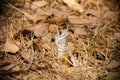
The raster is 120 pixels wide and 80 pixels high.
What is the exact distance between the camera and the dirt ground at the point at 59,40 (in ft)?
5.36

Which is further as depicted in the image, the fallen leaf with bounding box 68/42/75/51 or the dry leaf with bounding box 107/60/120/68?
the fallen leaf with bounding box 68/42/75/51

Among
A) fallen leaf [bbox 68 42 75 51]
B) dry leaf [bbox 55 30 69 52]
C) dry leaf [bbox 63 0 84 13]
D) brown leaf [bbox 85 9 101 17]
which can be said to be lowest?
fallen leaf [bbox 68 42 75 51]

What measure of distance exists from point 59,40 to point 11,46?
265 millimetres

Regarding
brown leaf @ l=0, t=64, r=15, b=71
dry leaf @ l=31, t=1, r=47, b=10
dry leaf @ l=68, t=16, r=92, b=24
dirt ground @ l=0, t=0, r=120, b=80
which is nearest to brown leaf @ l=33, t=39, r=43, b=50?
dirt ground @ l=0, t=0, r=120, b=80

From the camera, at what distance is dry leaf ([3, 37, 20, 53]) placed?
5.74 ft

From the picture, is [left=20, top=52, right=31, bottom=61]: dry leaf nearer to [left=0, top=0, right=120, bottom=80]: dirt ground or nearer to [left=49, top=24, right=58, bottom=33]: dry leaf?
[left=0, top=0, right=120, bottom=80]: dirt ground

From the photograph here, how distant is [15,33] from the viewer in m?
1.90

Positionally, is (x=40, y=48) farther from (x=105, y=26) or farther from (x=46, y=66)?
(x=105, y=26)

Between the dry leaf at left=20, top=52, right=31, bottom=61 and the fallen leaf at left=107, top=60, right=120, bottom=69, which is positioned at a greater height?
the dry leaf at left=20, top=52, right=31, bottom=61

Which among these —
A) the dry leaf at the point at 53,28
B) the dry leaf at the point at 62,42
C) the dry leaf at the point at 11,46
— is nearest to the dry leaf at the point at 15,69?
the dry leaf at the point at 11,46

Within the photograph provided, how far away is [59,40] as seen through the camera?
5.54 ft

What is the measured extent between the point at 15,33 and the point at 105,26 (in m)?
0.54

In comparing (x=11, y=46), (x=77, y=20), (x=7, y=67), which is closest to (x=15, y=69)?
(x=7, y=67)

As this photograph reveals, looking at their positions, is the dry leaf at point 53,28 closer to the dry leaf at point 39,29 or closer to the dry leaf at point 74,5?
the dry leaf at point 39,29
